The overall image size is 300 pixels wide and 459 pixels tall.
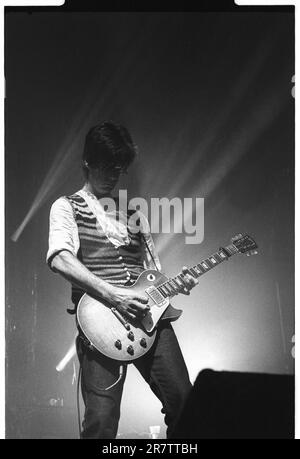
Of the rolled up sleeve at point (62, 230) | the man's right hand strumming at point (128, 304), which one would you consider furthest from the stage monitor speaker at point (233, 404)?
the rolled up sleeve at point (62, 230)

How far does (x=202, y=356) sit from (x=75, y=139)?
1.27 metres

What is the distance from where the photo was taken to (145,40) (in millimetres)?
3223

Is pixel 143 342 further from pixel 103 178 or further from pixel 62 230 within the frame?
pixel 103 178

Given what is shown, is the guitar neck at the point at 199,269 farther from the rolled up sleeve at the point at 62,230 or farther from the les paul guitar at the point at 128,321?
the rolled up sleeve at the point at 62,230

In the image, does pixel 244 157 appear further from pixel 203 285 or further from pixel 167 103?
pixel 203 285

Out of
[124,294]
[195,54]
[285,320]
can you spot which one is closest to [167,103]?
[195,54]

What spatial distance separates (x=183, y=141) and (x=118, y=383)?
1.27 meters

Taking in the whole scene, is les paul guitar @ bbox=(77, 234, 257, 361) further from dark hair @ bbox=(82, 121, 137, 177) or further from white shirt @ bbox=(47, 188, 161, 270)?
dark hair @ bbox=(82, 121, 137, 177)

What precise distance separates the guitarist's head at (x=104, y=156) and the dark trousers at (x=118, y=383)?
2.50 ft

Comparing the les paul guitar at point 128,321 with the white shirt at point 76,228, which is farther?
the white shirt at point 76,228

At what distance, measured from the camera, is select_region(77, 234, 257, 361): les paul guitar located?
2.78 metres

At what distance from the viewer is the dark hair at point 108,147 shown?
3104 mm

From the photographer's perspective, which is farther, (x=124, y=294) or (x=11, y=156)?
(x=11, y=156)

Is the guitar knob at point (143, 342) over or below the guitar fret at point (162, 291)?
below
